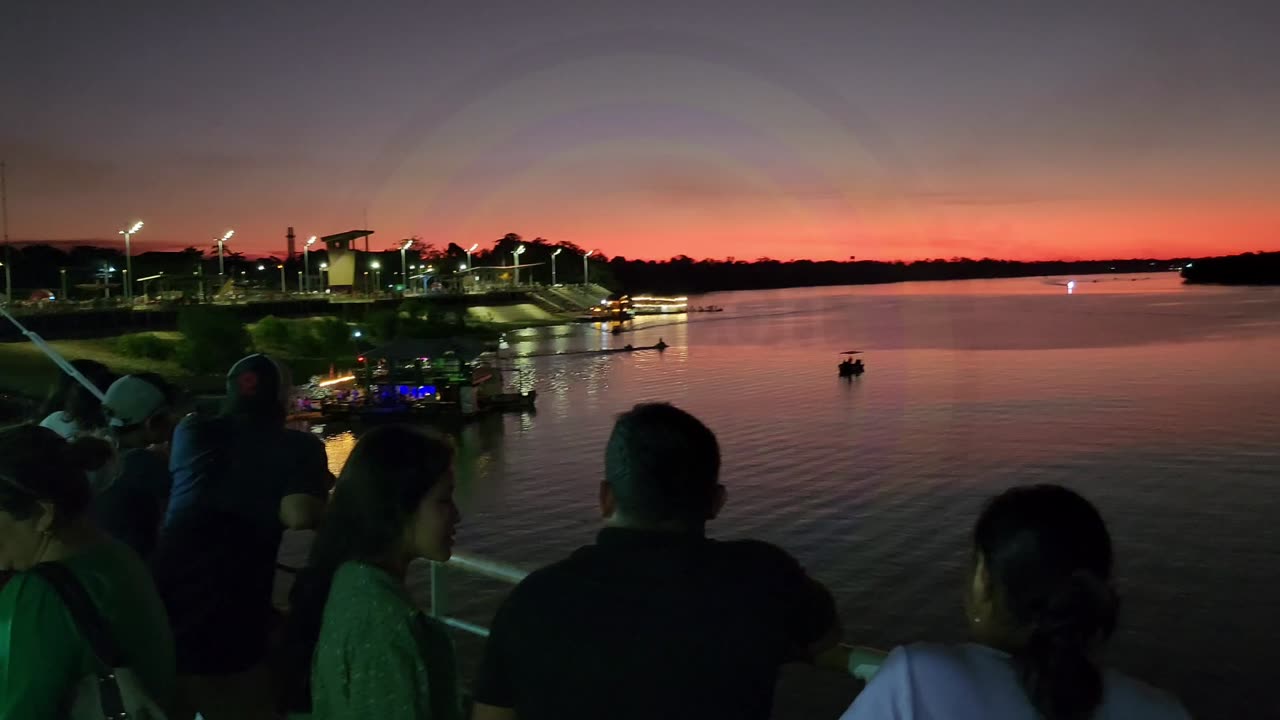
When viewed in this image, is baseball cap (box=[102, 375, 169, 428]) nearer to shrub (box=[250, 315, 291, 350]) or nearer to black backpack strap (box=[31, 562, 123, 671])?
black backpack strap (box=[31, 562, 123, 671])

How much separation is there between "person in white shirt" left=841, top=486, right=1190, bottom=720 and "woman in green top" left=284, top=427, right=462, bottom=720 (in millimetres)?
989

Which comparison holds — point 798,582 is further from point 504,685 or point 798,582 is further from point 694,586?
point 504,685

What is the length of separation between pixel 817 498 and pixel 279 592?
15520 mm

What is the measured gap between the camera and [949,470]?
1267 inches

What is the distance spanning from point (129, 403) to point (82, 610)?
174cm

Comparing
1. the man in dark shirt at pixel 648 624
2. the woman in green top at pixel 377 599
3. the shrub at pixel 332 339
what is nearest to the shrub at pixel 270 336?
the shrub at pixel 332 339

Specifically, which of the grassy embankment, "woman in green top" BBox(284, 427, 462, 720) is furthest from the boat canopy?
"woman in green top" BBox(284, 427, 462, 720)

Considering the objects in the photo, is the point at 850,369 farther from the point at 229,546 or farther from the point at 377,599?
the point at 377,599

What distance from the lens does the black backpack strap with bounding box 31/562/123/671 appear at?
7.63 ft

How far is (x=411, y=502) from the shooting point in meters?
2.30

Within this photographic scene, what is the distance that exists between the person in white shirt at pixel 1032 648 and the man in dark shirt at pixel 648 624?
350 millimetres

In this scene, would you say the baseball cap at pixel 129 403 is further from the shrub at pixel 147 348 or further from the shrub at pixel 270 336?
the shrub at pixel 270 336

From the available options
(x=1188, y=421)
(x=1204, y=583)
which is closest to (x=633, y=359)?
(x=1188, y=421)

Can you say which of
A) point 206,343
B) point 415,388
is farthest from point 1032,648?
point 206,343
